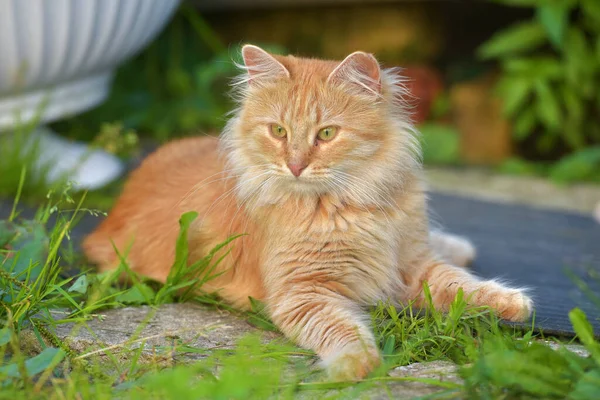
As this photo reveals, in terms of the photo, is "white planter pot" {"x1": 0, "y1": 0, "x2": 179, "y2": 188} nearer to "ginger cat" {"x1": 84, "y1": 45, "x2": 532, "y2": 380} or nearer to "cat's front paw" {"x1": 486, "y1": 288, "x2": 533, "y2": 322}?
"ginger cat" {"x1": 84, "y1": 45, "x2": 532, "y2": 380}

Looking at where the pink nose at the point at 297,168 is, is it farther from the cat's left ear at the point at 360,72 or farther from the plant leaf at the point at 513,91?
the plant leaf at the point at 513,91

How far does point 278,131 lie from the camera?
2604 mm

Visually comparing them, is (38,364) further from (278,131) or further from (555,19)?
(555,19)

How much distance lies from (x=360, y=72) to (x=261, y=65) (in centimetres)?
36

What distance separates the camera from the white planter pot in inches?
146

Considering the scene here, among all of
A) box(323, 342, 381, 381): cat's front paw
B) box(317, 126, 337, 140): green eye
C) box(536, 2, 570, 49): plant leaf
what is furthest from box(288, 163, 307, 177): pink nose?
box(536, 2, 570, 49): plant leaf

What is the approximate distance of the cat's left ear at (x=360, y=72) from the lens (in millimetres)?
2510

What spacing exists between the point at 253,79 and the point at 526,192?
2.78 m

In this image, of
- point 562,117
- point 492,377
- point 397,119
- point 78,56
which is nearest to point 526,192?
point 562,117

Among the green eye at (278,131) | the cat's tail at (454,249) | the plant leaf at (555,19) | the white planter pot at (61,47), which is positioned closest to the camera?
the green eye at (278,131)

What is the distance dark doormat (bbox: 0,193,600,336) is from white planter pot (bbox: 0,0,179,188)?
0.58m

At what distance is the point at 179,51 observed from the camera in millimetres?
6055

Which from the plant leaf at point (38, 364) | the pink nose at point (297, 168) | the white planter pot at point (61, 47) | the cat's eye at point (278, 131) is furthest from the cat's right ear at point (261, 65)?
the white planter pot at point (61, 47)

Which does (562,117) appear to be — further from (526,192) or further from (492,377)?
(492,377)
